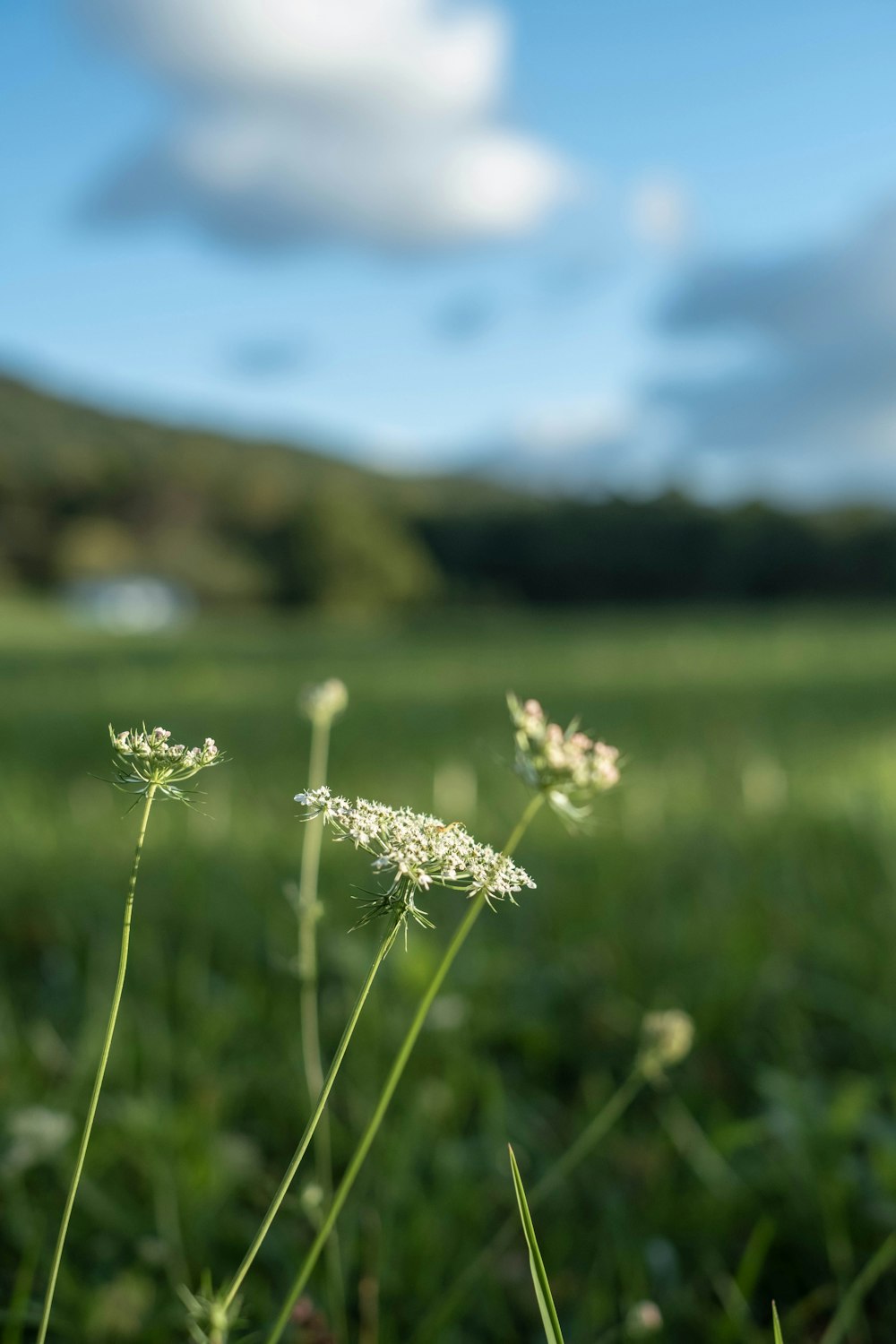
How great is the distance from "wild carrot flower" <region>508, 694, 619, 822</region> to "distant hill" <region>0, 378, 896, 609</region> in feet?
158

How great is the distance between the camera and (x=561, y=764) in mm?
713

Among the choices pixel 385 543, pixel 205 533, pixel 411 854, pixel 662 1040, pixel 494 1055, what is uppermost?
pixel 385 543

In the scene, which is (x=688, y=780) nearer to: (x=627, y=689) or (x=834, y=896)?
(x=834, y=896)

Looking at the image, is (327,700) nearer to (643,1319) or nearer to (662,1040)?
(662,1040)

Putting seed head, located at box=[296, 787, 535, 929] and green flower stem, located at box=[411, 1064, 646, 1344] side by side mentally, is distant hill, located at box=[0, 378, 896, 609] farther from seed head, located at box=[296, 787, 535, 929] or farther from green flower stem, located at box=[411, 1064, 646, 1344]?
seed head, located at box=[296, 787, 535, 929]

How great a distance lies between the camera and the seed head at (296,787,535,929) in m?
0.62

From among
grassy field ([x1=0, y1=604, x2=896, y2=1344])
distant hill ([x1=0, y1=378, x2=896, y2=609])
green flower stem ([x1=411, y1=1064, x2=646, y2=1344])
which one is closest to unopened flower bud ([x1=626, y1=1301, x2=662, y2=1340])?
green flower stem ([x1=411, y1=1064, x2=646, y2=1344])

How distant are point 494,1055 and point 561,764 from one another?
5.53ft

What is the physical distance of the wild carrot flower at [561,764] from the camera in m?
0.71

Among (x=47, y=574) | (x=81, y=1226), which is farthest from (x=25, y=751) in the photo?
(x=47, y=574)

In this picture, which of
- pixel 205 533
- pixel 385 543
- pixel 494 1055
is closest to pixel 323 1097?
pixel 494 1055

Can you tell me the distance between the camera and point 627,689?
27.1 ft

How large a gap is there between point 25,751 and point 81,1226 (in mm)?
4257

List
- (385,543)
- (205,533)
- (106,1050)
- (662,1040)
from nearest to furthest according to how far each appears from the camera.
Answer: (106,1050) < (662,1040) < (385,543) < (205,533)
